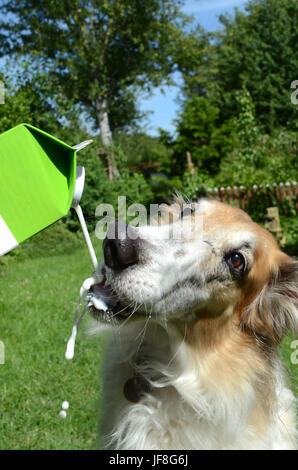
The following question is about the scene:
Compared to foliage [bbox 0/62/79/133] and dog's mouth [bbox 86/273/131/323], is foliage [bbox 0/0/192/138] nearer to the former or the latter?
foliage [bbox 0/62/79/133]

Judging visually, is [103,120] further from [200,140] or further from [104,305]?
[104,305]

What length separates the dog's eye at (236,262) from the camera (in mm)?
2588

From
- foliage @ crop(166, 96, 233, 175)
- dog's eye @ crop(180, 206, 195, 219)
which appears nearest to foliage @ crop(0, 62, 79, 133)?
foliage @ crop(166, 96, 233, 175)

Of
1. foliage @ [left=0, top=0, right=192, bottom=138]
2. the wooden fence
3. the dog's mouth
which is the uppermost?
foliage @ [left=0, top=0, right=192, bottom=138]

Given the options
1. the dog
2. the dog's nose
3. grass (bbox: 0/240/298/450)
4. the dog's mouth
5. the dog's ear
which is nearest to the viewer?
the dog's nose

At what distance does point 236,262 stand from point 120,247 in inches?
32.0

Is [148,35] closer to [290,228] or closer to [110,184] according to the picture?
[110,184]

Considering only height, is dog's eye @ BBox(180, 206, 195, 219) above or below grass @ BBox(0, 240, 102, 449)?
above

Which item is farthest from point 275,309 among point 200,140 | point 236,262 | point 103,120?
point 103,120

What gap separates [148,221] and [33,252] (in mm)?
8627

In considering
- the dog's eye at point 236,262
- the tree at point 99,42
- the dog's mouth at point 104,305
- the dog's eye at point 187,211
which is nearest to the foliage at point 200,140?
the tree at point 99,42

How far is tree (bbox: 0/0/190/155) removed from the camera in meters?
22.1

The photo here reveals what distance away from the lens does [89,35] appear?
22.8 meters

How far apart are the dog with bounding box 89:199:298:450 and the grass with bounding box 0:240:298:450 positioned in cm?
56
